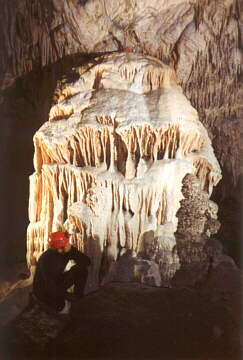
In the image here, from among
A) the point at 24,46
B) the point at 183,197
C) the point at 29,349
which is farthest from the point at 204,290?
the point at 24,46

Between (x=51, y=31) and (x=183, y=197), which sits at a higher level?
(x=51, y=31)

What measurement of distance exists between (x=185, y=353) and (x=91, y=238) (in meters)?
1.08

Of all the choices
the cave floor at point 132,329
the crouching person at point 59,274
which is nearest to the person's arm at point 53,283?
the crouching person at point 59,274


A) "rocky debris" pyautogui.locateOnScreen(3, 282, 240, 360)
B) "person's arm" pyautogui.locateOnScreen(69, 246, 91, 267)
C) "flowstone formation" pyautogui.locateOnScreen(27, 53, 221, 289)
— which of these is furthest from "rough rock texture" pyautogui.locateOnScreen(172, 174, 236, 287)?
"person's arm" pyautogui.locateOnScreen(69, 246, 91, 267)

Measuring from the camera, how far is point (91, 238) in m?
3.80

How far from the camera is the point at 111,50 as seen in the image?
4359mm

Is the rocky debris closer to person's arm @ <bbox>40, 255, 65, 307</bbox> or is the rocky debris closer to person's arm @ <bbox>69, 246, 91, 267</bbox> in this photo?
person's arm @ <bbox>40, 255, 65, 307</bbox>

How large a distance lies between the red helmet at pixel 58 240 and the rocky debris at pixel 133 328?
43 cm

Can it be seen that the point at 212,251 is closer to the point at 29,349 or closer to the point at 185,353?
the point at 185,353

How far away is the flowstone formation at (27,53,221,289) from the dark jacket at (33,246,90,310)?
10cm

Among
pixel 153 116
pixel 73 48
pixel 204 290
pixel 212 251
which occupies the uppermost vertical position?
pixel 73 48

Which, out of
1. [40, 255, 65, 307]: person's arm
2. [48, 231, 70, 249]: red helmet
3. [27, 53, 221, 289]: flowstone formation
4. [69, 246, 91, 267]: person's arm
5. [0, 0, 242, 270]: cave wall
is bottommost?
[40, 255, 65, 307]: person's arm

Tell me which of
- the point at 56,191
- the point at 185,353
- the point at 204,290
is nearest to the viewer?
the point at 185,353

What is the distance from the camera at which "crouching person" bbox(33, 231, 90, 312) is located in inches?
143
